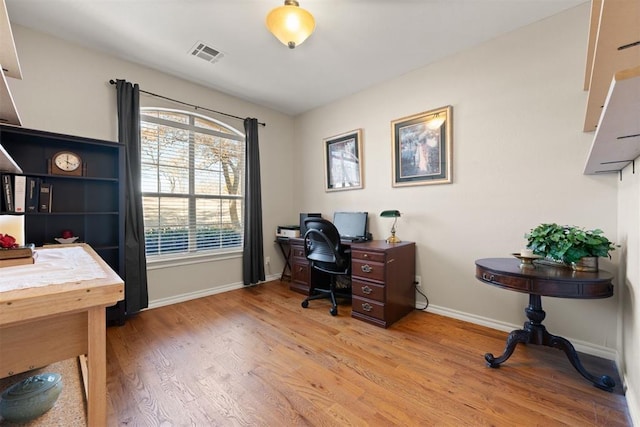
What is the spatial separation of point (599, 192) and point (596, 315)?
35.4 inches

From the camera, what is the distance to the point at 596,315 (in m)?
1.88

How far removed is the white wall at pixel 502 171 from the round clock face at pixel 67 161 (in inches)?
118

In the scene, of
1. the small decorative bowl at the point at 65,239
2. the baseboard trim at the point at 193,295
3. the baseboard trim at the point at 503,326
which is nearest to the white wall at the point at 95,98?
the baseboard trim at the point at 193,295

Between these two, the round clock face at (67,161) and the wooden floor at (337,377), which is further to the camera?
the round clock face at (67,161)

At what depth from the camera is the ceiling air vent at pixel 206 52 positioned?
242cm

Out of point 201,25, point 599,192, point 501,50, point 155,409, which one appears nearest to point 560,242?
point 599,192

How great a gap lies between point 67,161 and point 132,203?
0.59m

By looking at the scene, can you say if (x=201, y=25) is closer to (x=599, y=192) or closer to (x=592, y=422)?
(x=599, y=192)

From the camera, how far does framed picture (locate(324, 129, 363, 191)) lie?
10.9 feet

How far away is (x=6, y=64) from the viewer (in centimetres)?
143

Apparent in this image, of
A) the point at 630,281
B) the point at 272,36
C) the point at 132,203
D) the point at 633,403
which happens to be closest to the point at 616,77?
the point at 630,281

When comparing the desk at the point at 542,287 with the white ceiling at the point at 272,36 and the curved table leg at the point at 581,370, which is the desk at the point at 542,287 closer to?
the curved table leg at the point at 581,370

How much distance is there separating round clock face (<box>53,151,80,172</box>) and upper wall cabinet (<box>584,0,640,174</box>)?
3379mm

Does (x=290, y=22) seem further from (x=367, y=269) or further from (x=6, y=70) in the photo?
(x=367, y=269)
